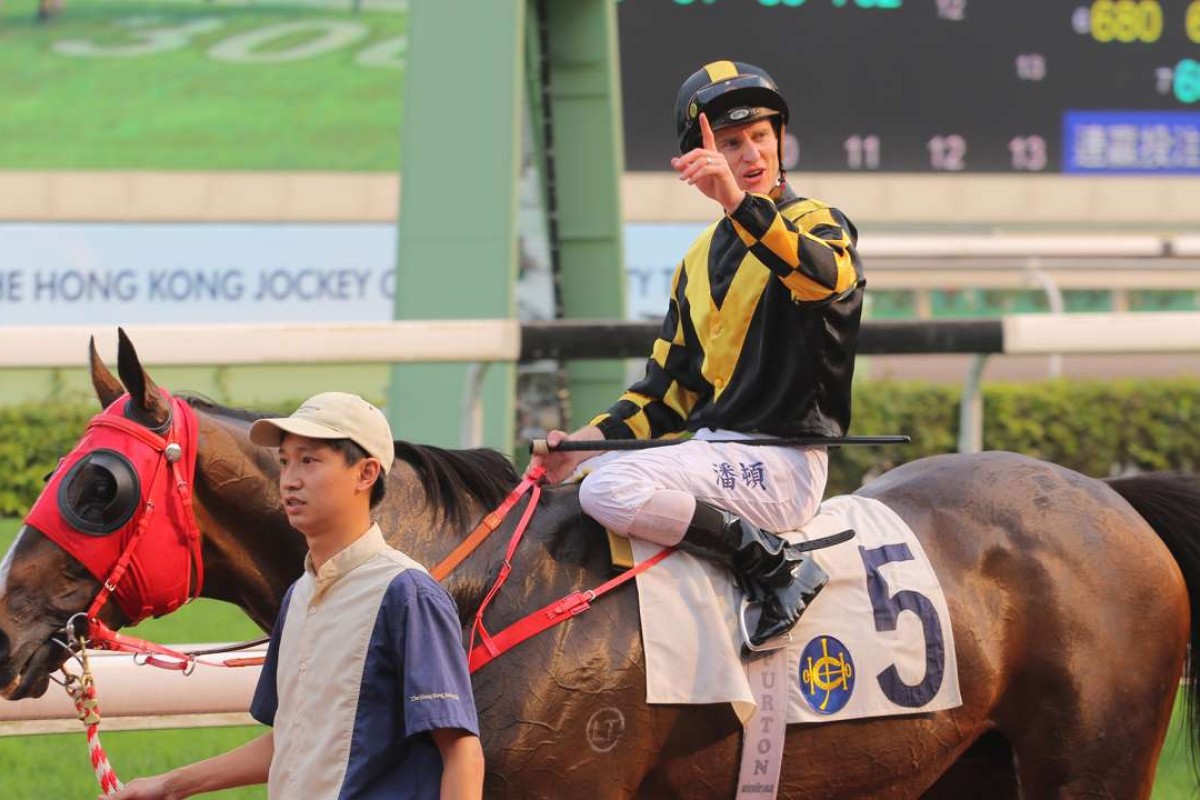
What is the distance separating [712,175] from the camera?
3.10 m

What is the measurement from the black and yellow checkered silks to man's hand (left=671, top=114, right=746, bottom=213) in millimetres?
26

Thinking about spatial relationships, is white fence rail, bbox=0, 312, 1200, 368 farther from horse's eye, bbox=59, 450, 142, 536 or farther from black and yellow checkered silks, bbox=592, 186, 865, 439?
horse's eye, bbox=59, 450, 142, 536

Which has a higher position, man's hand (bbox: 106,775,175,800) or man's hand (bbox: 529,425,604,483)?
man's hand (bbox: 529,425,604,483)

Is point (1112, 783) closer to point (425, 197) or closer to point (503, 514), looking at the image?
point (503, 514)

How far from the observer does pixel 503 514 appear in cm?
322

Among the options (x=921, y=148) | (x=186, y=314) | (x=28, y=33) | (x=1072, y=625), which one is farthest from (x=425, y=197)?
(x=28, y=33)

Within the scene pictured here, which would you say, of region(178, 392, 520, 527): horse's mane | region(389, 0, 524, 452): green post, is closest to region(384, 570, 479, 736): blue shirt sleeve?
region(178, 392, 520, 527): horse's mane

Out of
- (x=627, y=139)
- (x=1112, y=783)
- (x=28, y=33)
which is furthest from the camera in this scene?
(x=28, y=33)

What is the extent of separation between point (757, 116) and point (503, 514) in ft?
2.91

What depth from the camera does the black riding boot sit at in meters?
3.18

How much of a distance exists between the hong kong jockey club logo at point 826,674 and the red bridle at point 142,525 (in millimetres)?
1107

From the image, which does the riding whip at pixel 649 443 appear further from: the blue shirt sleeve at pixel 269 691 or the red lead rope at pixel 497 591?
the blue shirt sleeve at pixel 269 691

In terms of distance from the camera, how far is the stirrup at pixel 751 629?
3195 millimetres

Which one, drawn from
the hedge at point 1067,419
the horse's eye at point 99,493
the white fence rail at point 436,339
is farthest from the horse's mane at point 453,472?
the hedge at point 1067,419
